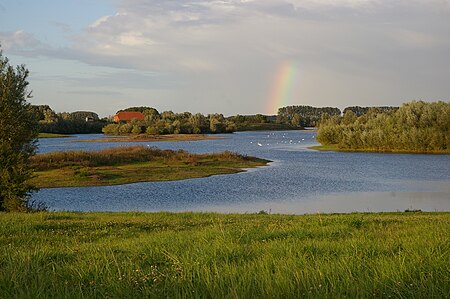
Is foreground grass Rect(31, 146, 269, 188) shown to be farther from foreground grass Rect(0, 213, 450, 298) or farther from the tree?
foreground grass Rect(0, 213, 450, 298)

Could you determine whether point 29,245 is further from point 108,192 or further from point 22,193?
point 108,192

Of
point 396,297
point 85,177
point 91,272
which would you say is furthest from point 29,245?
point 85,177

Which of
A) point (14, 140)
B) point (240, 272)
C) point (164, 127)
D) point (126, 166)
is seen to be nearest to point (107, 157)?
point (126, 166)

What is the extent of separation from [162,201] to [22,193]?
11.9m

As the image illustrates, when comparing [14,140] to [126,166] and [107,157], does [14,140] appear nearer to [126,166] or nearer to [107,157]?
[126,166]

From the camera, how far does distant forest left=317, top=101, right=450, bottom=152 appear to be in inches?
3388

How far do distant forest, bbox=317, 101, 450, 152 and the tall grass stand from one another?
36426 millimetres

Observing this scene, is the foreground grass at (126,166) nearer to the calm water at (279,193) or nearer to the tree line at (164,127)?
the calm water at (279,193)

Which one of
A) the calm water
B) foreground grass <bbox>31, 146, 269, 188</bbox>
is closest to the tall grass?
foreground grass <bbox>31, 146, 269, 188</bbox>

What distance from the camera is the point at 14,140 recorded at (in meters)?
22.6

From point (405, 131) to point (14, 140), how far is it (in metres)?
77.5

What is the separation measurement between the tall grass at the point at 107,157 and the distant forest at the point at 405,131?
36426mm

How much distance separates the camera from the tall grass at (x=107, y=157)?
53.6m

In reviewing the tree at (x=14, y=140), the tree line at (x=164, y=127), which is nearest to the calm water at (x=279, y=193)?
the tree at (x=14, y=140)
